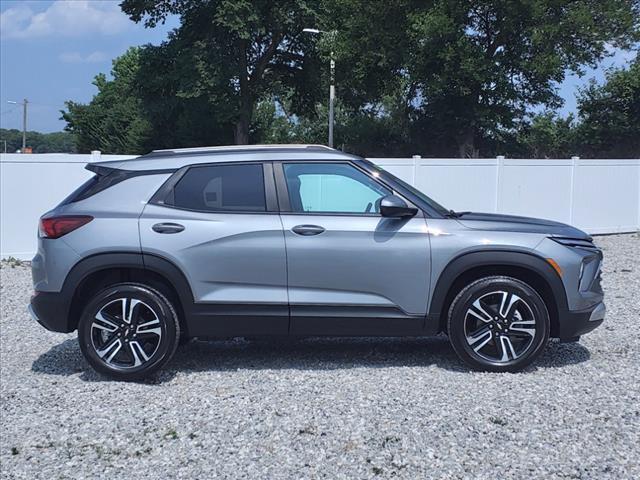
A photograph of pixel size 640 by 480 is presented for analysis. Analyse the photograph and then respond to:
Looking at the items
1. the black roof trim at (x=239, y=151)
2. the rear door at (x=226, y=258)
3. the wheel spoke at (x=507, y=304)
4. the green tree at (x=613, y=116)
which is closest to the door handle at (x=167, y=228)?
the rear door at (x=226, y=258)

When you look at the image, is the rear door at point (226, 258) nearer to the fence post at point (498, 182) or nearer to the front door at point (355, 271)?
the front door at point (355, 271)

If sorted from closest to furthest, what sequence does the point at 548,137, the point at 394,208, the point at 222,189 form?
the point at 394,208 → the point at 222,189 → the point at 548,137

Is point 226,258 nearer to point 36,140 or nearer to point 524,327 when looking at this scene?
point 524,327

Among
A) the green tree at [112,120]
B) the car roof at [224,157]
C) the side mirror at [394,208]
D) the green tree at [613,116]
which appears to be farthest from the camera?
the green tree at [112,120]

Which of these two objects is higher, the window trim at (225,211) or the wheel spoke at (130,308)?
the window trim at (225,211)

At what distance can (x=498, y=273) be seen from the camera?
5730 millimetres

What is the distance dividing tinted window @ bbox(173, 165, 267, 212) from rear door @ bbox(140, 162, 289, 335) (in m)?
0.04

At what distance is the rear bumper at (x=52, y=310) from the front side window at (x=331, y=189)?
6.42ft

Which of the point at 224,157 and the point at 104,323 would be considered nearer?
the point at 104,323

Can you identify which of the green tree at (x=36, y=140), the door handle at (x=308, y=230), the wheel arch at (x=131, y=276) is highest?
the green tree at (x=36, y=140)

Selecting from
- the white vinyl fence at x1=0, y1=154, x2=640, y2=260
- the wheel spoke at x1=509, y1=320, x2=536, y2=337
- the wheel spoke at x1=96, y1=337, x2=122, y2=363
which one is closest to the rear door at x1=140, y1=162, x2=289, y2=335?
the wheel spoke at x1=96, y1=337, x2=122, y2=363

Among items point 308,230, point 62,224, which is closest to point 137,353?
point 62,224

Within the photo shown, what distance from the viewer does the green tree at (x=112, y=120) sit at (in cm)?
4938

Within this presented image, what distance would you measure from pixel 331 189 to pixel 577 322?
2.21 meters
